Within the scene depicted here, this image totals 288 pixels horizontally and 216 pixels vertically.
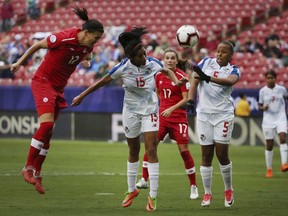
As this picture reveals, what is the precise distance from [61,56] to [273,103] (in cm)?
823

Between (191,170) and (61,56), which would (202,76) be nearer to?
(61,56)

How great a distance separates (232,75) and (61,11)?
97.7ft

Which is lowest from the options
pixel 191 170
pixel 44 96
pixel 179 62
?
pixel 191 170

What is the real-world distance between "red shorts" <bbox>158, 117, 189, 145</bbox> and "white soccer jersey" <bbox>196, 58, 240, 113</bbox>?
8.36 feet

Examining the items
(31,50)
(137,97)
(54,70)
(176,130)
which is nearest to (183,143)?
(176,130)

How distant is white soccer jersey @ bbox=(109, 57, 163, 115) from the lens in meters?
13.3

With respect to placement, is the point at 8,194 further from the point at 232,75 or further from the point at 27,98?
the point at 27,98

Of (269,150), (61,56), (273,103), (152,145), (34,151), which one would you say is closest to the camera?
(152,145)

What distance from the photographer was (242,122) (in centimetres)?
2931

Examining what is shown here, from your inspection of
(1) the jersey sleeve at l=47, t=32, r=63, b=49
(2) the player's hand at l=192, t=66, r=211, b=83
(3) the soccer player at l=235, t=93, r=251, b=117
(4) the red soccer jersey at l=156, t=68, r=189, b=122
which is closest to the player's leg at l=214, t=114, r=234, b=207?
(2) the player's hand at l=192, t=66, r=211, b=83

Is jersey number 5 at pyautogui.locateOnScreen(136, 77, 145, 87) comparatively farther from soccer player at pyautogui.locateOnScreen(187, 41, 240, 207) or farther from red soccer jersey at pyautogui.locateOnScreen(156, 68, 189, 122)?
red soccer jersey at pyautogui.locateOnScreen(156, 68, 189, 122)

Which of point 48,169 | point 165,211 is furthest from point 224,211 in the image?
point 48,169

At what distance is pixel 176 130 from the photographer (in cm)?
1631

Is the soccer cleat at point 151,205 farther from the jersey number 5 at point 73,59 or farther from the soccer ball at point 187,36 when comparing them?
the soccer ball at point 187,36
